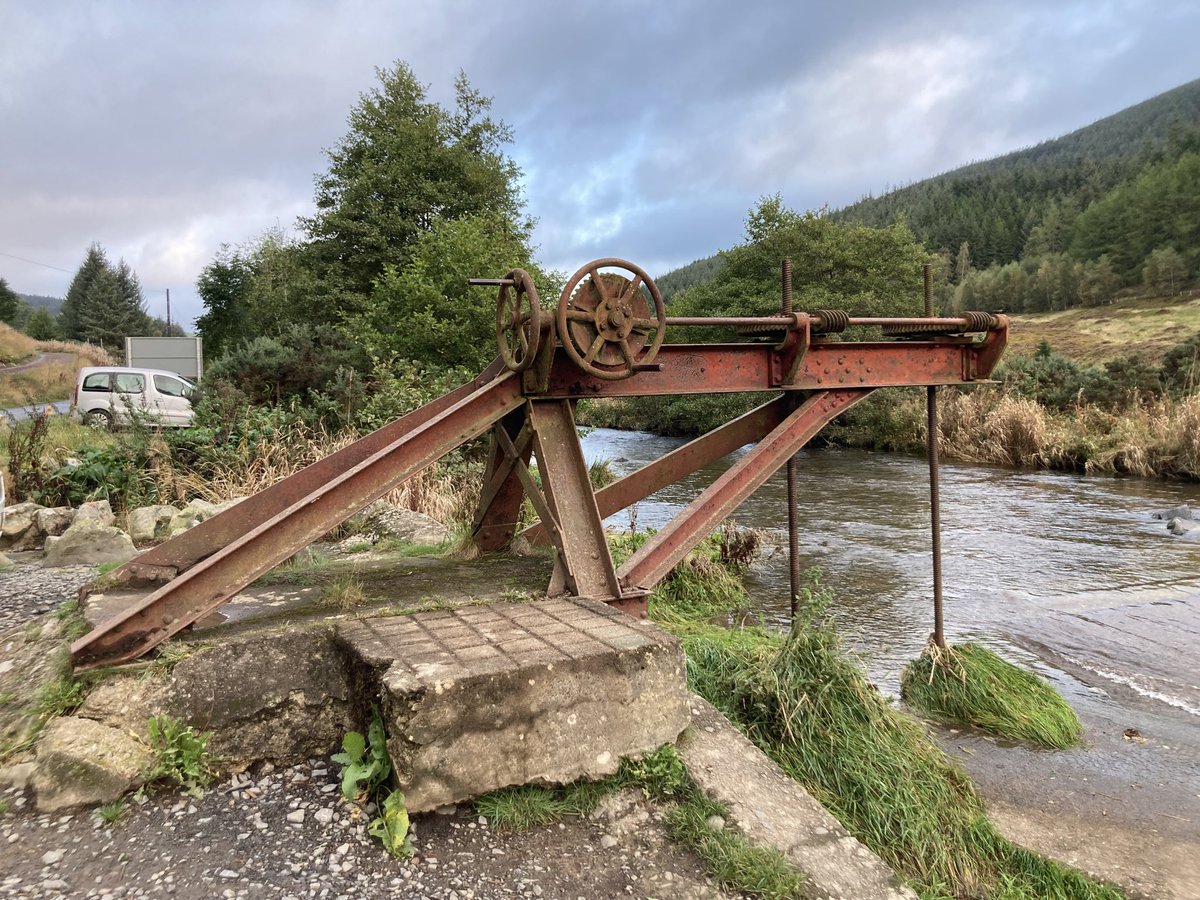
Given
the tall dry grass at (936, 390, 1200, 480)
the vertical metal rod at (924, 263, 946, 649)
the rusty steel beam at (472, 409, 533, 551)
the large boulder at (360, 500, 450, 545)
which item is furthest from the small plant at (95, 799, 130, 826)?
the tall dry grass at (936, 390, 1200, 480)

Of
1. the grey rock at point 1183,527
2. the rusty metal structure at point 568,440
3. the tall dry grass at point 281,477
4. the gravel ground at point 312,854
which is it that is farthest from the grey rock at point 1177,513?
the gravel ground at point 312,854

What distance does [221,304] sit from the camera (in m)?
40.0

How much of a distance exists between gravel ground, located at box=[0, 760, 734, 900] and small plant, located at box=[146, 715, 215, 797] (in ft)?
0.20

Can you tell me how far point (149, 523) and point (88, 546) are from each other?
74 cm

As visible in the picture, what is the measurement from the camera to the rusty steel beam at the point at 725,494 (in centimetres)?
384

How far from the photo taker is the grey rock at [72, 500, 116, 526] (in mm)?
6824

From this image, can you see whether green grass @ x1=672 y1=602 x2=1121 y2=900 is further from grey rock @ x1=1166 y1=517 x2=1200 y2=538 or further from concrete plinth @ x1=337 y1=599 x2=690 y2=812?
grey rock @ x1=1166 y1=517 x2=1200 y2=538

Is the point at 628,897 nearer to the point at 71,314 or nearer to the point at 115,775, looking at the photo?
the point at 115,775

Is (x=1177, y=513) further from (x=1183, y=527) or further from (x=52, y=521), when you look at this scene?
(x=52, y=521)

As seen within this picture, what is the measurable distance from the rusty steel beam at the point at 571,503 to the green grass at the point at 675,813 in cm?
96

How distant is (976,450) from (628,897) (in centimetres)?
1793

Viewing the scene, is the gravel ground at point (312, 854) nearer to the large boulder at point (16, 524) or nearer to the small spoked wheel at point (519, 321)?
the small spoked wheel at point (519, 321)

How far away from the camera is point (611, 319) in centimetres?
357

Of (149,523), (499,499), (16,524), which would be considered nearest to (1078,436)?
(499,499)
